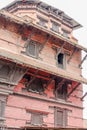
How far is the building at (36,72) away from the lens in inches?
592

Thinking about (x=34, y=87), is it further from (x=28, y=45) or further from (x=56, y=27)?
(x=56, y=27)

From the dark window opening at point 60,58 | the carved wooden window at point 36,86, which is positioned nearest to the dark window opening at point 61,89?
the carved wooden window at point 36,86

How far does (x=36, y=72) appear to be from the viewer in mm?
16234

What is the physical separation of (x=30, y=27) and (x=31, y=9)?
12.6ft

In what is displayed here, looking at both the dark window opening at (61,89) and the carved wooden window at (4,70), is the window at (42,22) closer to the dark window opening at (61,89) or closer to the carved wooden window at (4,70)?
the dark window opening at (61,89)

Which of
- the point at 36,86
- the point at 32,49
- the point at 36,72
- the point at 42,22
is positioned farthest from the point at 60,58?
the point at 36,72

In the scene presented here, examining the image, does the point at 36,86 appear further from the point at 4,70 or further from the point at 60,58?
the point at 60,58

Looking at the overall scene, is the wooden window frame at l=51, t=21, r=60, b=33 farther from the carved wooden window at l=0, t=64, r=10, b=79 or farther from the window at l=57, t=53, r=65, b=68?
the carved wooden window at l=0, t=64, r=10, b=79

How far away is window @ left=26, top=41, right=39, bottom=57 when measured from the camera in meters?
17.3

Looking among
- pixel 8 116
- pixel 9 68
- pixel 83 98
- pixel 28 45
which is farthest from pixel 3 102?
pixel 83 98

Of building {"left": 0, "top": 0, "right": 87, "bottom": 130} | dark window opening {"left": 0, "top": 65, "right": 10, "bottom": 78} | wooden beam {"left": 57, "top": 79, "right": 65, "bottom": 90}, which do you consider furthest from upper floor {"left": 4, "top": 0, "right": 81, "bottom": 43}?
dark window opening {"left": 0, "top": 65, "right": 10, "bottom": 78}

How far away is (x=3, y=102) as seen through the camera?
14.4 meters

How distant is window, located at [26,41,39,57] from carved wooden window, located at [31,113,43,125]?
3.55m

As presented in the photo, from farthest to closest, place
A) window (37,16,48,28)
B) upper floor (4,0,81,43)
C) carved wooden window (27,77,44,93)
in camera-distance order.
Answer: window (37,16,48,28), upper floor (4,0,81,43), carved wooden window (27,77,44,93)
